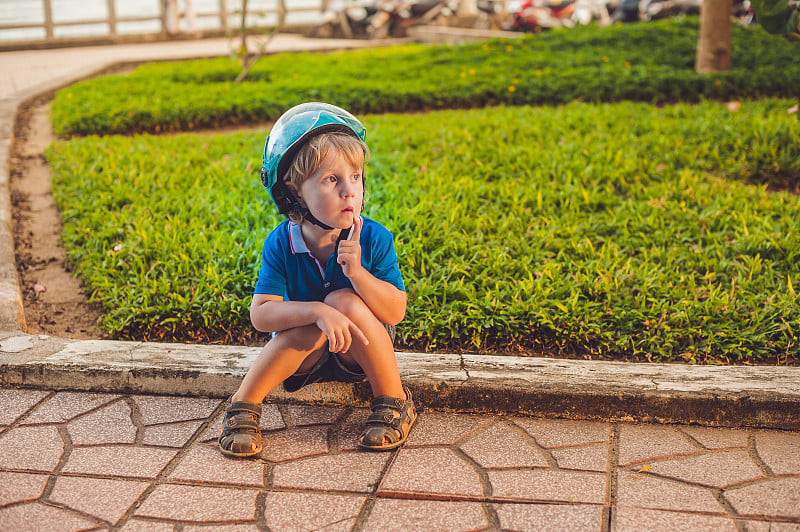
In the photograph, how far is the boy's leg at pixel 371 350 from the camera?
7.58 ft

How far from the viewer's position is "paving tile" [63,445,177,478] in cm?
223

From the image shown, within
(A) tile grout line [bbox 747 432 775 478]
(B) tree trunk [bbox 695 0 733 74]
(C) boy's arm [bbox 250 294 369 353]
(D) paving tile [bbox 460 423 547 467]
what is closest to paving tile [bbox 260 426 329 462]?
(C) boy's arm [bbox 250 294 369 353]

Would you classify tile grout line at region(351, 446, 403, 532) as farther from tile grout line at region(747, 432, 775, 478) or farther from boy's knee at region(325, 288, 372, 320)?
tile grout line at region(747, 432, 775, 478)

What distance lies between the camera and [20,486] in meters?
2.14

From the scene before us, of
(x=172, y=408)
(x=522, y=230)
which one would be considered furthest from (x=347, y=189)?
(x=522, y=230)

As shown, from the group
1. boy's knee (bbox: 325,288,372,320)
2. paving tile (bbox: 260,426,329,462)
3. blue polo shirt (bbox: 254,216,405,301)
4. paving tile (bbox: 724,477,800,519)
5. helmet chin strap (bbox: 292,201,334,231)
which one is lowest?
paving tile (bbox: 260,426,329,462)

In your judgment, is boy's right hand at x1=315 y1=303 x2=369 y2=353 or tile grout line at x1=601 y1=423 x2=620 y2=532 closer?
tile grout line at x1=601 y1=423 x2=620 y2=532

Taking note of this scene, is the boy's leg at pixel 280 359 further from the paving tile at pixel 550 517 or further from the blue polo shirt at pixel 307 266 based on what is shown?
the paving tile at pixel 550 517

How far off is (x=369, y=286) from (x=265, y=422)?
65 cm

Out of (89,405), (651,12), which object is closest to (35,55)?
(651,12)

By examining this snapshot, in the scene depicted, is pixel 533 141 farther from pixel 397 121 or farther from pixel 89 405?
pixel 89 405

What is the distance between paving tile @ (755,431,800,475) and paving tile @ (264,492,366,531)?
4.19 feet

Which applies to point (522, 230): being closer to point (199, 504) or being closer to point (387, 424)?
point (387, 424)

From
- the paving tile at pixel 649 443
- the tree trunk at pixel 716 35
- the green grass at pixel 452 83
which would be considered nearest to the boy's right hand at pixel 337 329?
the paving tile at pixel 649 443
